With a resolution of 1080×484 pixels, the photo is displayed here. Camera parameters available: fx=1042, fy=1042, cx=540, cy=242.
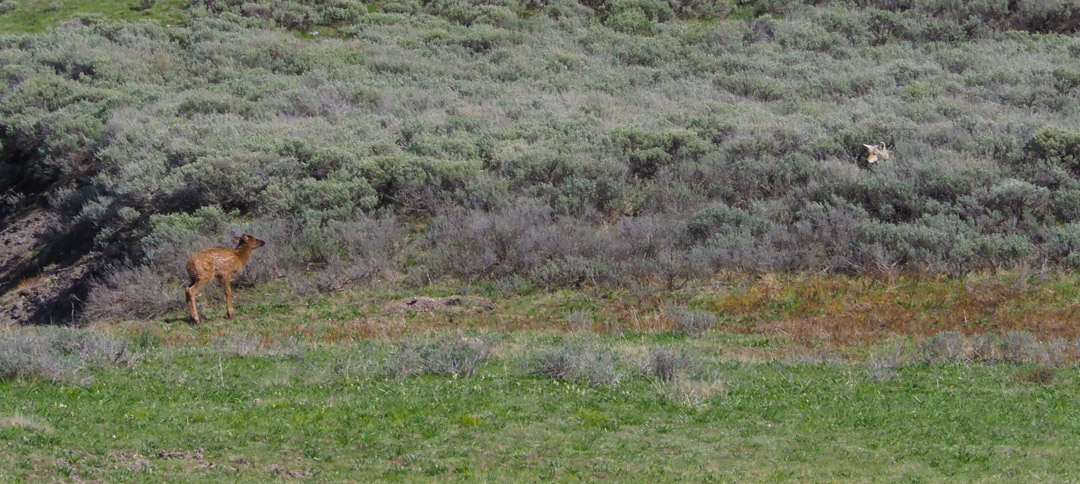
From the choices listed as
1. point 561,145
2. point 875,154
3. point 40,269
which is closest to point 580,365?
point 875,154

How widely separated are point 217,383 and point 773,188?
11.4 metres

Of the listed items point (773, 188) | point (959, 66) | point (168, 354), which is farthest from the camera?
point (959, 66)

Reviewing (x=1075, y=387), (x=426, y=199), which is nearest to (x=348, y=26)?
(x=426, y=199)

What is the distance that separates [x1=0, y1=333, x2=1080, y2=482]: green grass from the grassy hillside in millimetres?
5666

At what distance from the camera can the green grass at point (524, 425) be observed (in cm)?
739

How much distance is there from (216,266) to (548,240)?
5077mm

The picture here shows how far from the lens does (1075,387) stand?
9.91 metres

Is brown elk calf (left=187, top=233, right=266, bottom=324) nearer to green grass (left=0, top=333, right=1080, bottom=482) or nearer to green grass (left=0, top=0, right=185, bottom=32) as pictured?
green grass (left=0, top=333, right=1080, bottom=482)

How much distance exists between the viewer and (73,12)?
35219mm

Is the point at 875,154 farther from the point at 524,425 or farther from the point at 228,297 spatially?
the point at 524,425

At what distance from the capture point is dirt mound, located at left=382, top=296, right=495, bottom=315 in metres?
15.0

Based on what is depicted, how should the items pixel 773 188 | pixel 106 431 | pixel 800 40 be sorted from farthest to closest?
pixel 800 40 → pixel 773 188 → pixel 106 431

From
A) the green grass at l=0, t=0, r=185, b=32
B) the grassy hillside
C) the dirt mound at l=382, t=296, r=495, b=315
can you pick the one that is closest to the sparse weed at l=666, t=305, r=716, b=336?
the grassy hillside

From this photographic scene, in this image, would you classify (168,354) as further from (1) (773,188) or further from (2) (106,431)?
(1) (773,188)
